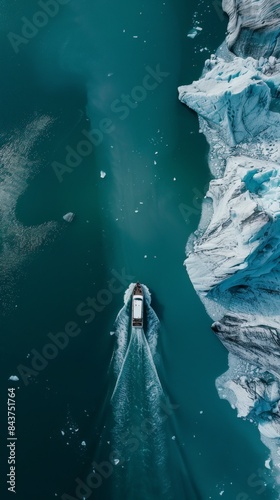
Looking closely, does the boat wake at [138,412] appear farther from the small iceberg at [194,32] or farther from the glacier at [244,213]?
the small iceberg at [194,32]

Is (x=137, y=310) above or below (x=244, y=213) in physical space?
below

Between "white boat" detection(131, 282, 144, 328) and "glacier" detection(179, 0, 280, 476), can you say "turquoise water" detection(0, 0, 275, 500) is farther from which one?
"white boat" detection(131, 282, 144, 328)

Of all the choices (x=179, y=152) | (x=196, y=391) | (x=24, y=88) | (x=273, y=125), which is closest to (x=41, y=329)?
(x=196, y=391)

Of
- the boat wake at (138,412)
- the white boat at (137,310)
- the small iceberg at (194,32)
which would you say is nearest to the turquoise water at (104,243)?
the boat wake at (138,412)

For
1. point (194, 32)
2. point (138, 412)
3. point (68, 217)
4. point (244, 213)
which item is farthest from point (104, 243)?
point (194, 32)

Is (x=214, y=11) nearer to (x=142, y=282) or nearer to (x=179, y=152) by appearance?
(x=179, y=152)

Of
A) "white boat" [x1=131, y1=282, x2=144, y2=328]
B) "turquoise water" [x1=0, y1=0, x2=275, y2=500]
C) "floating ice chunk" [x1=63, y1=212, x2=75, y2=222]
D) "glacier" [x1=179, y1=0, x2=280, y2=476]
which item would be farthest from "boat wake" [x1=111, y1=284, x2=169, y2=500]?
"floating ice chunk" [x1=63, y1=212, x2=75, y2=222]

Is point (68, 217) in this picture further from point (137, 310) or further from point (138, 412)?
point (138, 412)
